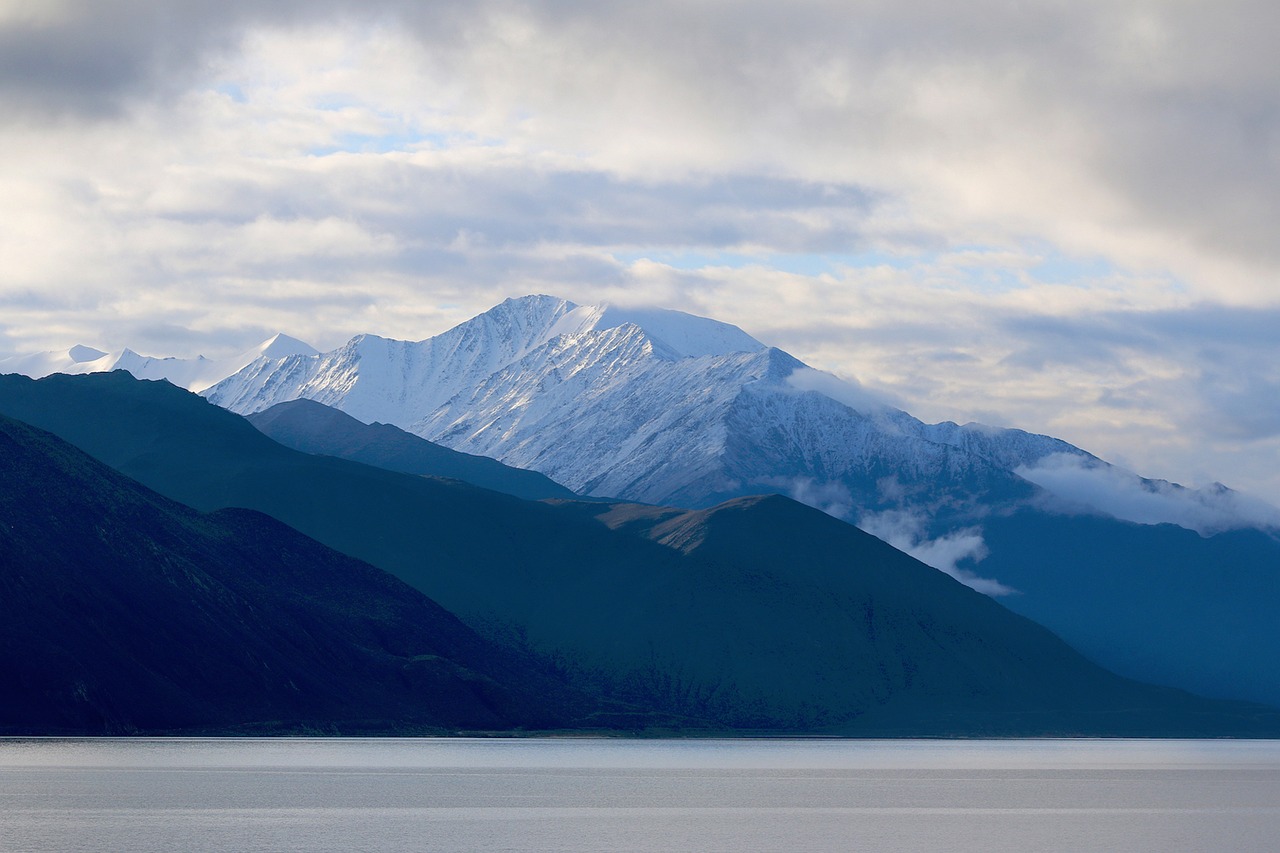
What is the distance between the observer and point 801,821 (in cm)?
14512

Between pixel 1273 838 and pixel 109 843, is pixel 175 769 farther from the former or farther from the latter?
pixel 1273 838

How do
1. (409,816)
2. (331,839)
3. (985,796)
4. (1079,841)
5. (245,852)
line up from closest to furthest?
(245,852) → (331,839) → (1079,841) → (409,816) → (985,796)

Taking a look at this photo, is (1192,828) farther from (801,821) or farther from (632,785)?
(632,785)

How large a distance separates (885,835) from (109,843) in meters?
59.5

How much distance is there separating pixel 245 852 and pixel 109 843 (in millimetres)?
10259

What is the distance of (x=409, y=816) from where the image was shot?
461ft

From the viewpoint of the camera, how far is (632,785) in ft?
630

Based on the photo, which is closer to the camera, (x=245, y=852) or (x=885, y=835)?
(x=245, y=852)

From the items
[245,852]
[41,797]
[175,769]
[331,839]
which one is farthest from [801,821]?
[175,769]

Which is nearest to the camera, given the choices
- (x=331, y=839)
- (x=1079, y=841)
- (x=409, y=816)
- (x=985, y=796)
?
(x=331, y=839)

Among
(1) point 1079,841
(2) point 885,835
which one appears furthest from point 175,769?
(1) point 1079,841

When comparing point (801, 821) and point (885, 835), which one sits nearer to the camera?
point (885, 835)

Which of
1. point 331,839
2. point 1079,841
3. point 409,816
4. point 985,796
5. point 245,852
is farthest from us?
point 985,796

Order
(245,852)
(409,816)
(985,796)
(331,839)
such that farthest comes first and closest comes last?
(985,796) < (409,816) < (331,839) < (245,852)
